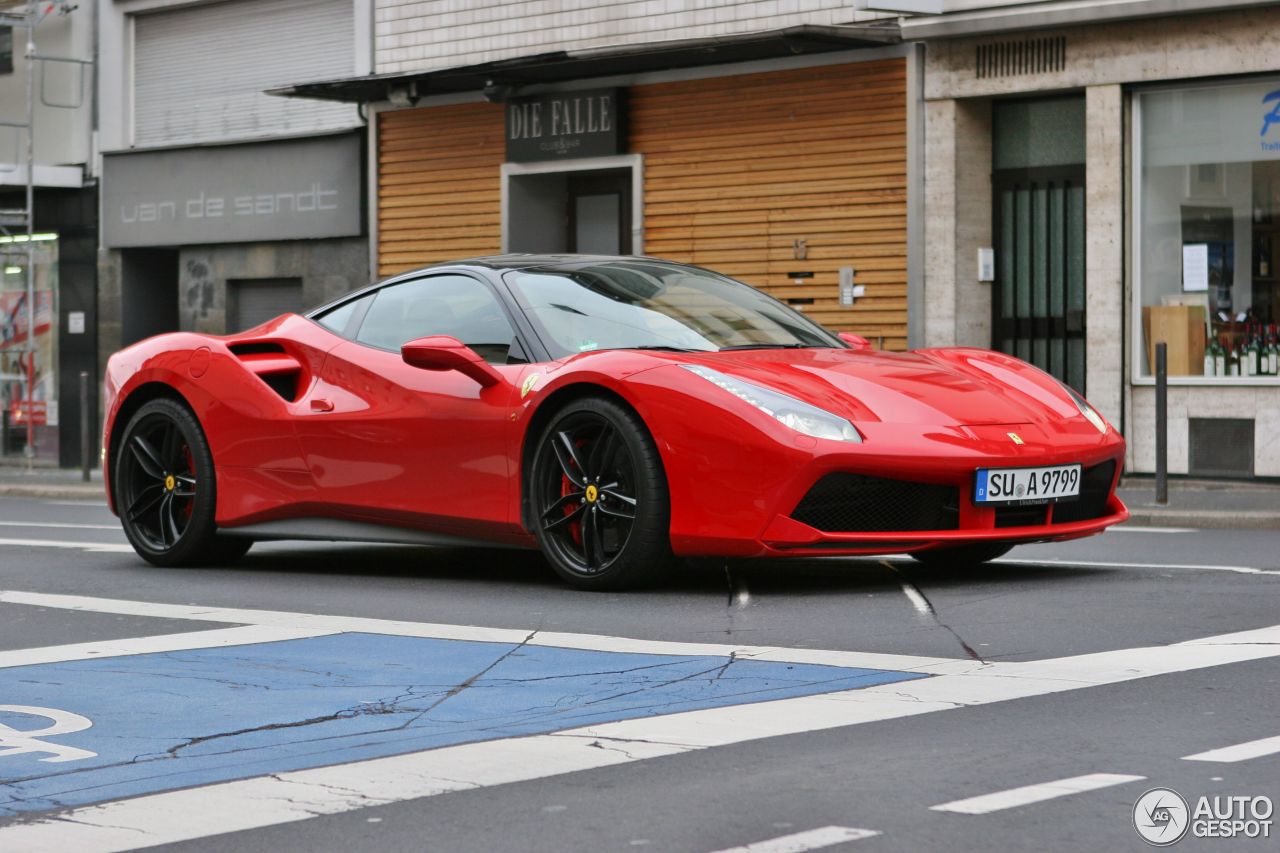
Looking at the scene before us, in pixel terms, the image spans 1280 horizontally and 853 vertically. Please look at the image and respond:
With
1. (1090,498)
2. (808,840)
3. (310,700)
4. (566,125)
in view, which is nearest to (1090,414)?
(1090,498)

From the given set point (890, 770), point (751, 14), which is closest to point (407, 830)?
point (890, 770)

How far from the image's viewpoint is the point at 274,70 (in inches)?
936

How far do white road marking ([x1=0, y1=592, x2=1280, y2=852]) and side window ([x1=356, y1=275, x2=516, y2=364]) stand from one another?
6.98ft

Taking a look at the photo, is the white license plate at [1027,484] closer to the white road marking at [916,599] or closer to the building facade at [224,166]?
the white road marking at [916,599]

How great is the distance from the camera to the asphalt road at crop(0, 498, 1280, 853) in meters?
4.12

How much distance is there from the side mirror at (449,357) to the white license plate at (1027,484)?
6.43ft

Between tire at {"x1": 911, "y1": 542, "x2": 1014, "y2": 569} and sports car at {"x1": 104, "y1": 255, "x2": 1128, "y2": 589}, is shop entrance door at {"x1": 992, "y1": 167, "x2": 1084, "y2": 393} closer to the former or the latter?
sports car at {"x1": 104, "y1": 255, "x2": 1128, "y2": 589}

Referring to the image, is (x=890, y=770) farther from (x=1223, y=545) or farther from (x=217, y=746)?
(x=1223, y=545)

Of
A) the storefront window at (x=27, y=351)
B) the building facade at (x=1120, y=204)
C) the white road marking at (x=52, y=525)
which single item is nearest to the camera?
the white road marking at (x=52, y=525)

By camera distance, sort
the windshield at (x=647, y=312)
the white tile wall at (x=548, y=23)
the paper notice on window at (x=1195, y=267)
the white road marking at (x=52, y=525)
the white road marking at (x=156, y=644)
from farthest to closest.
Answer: the white tile wall at (x=548, y=23)
the paper notice on window at (x=1195, y=267)
the white road marking at (x=52, y=525)
the windshield at (x=647, y=312)
the white road marking at (x=156, y=644)

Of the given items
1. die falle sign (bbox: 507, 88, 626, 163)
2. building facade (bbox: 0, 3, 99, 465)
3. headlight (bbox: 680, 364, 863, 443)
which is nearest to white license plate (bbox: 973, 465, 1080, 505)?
headlight (bbox: 680, 364, 863, 443)

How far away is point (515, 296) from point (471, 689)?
3.06 metres

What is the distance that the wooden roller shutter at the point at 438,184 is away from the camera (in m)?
21.5

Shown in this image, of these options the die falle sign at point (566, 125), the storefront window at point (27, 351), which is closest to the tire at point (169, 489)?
the die falle sign at point (566, 125)
